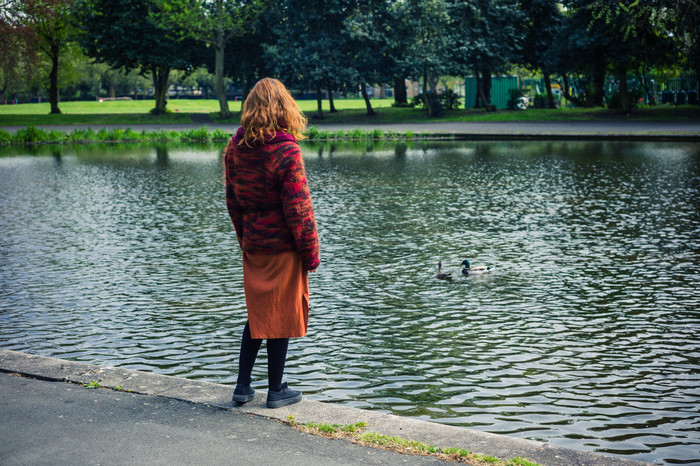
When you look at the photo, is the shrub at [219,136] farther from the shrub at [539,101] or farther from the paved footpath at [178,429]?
the paved footpath at [178,429]

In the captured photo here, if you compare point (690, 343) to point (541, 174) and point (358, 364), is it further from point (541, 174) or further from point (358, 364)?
point (541, 174)

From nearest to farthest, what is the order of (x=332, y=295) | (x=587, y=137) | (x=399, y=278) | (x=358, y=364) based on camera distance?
(x=358, y=364) < (x=332, y=295) < (x=399, y=278) < (x=587, y=137)

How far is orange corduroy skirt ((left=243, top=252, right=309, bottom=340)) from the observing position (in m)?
5.31

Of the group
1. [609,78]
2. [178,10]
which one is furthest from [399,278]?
[609,78]

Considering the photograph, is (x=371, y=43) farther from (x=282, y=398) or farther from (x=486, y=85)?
(x=282, y=398)

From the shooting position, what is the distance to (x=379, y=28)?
170 ft

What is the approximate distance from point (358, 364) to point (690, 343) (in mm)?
3070

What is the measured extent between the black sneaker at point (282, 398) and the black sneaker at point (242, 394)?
0.13 m

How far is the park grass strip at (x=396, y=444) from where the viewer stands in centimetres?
443

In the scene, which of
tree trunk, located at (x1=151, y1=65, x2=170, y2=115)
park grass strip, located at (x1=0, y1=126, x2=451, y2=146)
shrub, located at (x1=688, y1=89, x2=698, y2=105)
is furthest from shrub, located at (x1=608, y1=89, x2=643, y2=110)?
tree trunk, located at (x1=151, y1=65, x2=170, y2=115)

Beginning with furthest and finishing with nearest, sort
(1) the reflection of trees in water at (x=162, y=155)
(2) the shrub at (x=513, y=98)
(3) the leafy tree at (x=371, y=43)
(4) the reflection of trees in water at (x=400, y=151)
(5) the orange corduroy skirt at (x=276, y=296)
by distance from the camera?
(2) the shrub at (x=513, y=98) → (3) the leafy tree at (x=371, y=43) → (4) the reflection of trees in water at (x=400, y=151) → (1) the reflection of trees in water at (x=162, y=155) → (5) the orange corduroy skirt at (x=276, y=296)

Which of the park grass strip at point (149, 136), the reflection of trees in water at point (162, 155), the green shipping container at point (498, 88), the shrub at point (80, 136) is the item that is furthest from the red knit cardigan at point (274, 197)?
the green shipping container at point (498, 88)

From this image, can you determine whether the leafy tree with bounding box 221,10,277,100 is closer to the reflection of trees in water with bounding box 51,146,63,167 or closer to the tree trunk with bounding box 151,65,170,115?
the tree trunk with bounding box 151,65,170,115

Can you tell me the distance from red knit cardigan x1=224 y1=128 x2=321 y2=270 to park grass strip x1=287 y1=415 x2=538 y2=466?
1.01 meters
